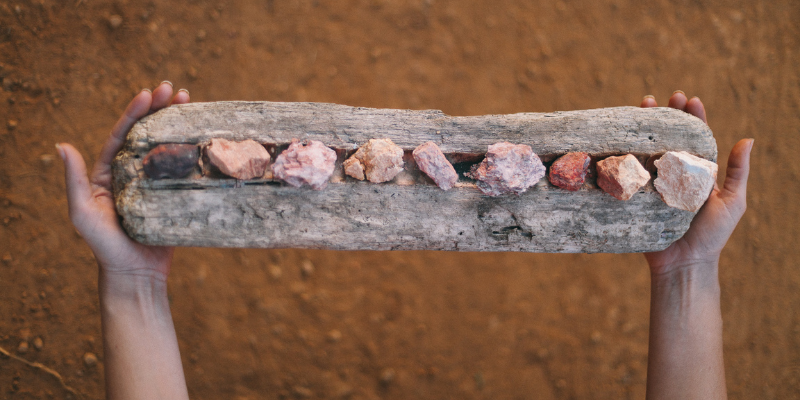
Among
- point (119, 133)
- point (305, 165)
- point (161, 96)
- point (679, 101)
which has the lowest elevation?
point (305, 165)

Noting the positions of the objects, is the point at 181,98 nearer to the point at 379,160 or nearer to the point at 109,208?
the point at 109,208

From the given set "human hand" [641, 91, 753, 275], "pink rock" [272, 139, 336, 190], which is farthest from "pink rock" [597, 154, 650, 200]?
"pink rock" [272, 139, 336, 190]

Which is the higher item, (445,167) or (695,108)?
(695,108)

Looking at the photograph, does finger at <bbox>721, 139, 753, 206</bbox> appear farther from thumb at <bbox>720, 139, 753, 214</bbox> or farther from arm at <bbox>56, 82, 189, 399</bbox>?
arm at <bbox>56, 82, 189, 399</bbox>

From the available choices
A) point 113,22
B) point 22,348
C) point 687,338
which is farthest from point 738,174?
point 22,348

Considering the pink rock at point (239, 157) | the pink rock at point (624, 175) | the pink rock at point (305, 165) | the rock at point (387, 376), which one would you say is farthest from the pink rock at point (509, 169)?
the rock at point (387, 376)

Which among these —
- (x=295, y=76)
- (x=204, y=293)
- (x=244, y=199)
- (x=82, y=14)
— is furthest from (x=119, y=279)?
(x=82, y=14)
